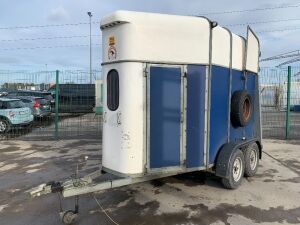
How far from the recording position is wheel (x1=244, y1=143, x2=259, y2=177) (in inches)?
304

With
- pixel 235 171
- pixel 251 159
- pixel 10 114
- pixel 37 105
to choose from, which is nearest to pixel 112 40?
pixel 235 171

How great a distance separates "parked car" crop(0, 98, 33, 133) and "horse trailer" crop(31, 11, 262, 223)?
427 inches

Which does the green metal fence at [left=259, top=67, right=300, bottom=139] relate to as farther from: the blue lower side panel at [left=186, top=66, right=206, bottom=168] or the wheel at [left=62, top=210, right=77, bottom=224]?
the wheel at [left=62, top=210, right=77, bottom=224]

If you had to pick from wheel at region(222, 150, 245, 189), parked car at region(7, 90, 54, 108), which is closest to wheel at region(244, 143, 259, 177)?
wheel at region(222, 150, 245, 189)

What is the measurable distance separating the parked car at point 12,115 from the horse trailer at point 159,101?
10834 mm

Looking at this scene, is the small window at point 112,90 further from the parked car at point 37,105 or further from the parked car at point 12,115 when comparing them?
the parked car at point 37,105

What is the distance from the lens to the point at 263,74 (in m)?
13.6

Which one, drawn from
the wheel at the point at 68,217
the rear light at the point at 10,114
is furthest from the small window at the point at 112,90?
the rear light at the point at 10,114

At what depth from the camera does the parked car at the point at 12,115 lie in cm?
1591

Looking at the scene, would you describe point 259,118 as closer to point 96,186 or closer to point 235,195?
point 235,195

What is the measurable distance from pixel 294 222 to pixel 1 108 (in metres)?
13.7

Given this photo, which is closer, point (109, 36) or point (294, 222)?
point (294, 222)

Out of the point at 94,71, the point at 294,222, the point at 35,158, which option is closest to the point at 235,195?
the point at 294,222

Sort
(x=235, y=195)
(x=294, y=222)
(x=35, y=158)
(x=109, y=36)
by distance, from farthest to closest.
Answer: (x=35, y=158) < (x=235, y=195) < (x=109, y=36) < (x=294, y=222)
